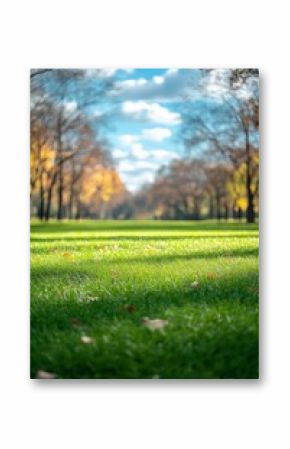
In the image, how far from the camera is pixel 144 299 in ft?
14.1

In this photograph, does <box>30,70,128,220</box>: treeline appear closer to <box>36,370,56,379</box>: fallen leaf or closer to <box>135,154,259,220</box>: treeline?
<box>135,154,259,220</box>: treeline

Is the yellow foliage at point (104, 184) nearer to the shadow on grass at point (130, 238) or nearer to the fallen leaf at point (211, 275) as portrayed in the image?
the shadow on grass at point (130, 238)

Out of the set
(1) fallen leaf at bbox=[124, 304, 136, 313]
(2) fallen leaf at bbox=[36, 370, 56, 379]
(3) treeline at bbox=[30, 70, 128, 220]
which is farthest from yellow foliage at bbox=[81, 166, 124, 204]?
(2) fallen leaf at bbox=[36, 370, 56, 379]

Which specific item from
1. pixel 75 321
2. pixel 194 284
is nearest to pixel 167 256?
pixel 194 284

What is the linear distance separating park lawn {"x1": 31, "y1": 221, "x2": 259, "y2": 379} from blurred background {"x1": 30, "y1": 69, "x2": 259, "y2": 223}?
0.20 metres

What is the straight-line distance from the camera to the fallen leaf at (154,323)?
4121 millimetres

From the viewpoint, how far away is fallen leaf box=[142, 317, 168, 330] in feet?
13.5

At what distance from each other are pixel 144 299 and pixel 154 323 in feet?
0.72

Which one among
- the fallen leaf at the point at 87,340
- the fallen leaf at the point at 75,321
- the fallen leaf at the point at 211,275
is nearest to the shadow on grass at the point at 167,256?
the fallen leaf at the point at 211,275
